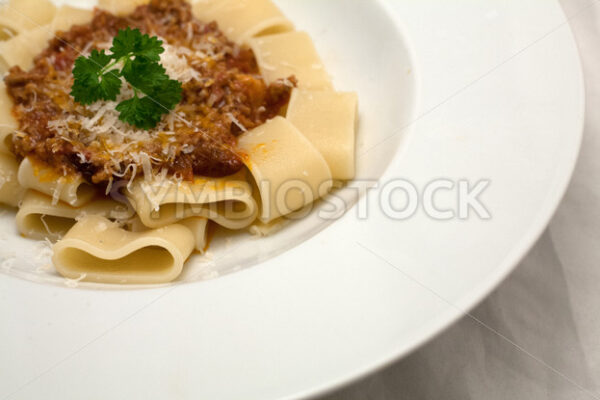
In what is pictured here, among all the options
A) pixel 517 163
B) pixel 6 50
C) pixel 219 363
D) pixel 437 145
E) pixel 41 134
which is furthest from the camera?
pixel 6 50

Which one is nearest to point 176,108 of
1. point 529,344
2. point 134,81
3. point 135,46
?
point 134,81

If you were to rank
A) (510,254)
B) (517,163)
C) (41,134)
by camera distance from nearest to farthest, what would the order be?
(510,254) → (517,163) → (41,134)

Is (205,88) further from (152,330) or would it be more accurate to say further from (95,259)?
(152,330)

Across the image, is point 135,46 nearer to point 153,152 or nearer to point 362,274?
point 153,152

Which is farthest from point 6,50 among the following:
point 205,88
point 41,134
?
point 205,88

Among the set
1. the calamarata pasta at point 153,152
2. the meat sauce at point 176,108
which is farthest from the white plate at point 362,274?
the meat sauce at point 176,108

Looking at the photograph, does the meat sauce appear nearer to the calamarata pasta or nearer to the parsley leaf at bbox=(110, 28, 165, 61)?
the calamarata pasta

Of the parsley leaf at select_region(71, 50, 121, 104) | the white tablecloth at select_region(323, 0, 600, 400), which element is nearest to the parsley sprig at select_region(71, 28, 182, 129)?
the parsley leaf at select_region(71, 50, 121, 104)
